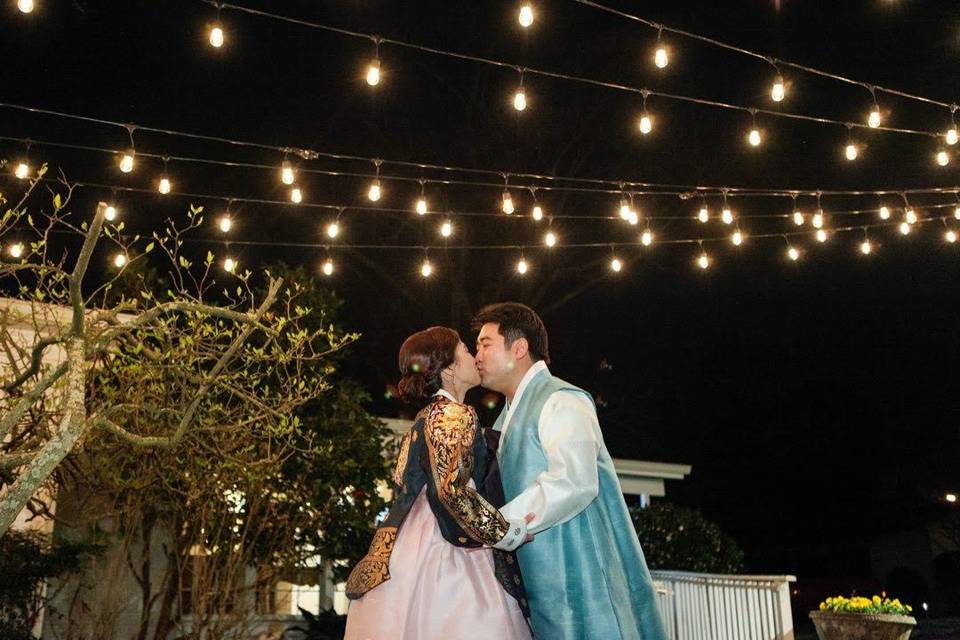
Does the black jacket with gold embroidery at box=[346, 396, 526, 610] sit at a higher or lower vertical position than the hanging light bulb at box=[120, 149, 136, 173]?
lower

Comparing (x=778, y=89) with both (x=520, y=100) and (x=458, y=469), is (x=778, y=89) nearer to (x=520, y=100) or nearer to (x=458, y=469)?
(x=520, y=100)

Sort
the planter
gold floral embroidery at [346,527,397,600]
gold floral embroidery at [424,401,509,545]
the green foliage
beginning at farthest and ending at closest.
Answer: the green foliage, the planter, gold floral embroidery at [346,527,397,600], gold floral embroidery at [424,401,509,545]

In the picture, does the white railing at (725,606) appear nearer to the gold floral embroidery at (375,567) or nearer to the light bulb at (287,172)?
the gold floral embroidery at (375,567)

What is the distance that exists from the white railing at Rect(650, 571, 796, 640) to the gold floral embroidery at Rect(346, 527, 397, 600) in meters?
3.53

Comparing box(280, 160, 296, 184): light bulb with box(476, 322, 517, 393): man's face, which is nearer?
box(476, 322, 517, 393): man's face

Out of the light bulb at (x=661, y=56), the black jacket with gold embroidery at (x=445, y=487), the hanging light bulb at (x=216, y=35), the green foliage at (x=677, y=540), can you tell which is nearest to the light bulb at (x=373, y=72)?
the hanging light bulb at (x=216, y=35)

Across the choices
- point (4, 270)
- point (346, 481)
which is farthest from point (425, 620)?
point (346, 481)

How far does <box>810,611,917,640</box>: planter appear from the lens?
292 inches

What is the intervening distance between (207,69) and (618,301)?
45.6 ft

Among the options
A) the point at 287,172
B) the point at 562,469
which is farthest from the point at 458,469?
the point at 287,172

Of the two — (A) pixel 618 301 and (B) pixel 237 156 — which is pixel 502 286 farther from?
(B) pixel 237 156

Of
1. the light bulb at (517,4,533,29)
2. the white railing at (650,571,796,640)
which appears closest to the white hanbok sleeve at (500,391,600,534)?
the white railing at (650,571,796,640)

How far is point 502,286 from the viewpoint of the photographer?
57.8ft

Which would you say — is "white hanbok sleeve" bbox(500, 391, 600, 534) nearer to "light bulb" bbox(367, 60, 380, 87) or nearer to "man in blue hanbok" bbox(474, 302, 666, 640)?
"man in blue hanbok" bbox(474, 302, 666, 640)
